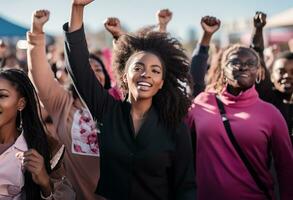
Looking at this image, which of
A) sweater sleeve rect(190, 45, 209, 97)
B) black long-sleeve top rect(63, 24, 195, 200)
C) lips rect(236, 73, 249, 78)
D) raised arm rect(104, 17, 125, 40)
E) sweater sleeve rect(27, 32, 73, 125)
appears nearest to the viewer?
black long-sleeve top rect(63, 24, 195, 200)

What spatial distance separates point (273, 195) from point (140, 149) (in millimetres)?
1193

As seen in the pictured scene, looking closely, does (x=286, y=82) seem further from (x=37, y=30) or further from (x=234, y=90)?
(x=37, y=30)

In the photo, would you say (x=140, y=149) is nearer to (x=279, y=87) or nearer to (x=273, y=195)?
(x=273, y=195)

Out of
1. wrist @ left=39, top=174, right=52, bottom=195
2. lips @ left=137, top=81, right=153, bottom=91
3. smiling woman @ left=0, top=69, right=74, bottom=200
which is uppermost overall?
lips @ left=137, top=81, right=153, bottom=91

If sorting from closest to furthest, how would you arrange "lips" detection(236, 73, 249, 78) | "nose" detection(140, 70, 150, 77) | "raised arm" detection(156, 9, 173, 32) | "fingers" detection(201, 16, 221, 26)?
1. "nose" detection(140, 70, 150, 77)
2. "lips" detection(236, 73, 249, 78)
3. "fingers" detection(201, 16, 221, 26)
4. "raised arm" detection(156, 9, 173, 32)

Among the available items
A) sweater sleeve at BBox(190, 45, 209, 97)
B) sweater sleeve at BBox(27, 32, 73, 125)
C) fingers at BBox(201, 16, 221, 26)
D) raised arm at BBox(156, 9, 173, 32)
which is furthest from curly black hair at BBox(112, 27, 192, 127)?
raised arm at BBox(156, 9, 173, 32)

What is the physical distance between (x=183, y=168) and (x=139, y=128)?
0.30m

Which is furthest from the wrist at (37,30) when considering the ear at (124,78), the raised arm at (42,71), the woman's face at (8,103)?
the ear at (124,78)

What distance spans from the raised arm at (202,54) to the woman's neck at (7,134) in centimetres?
162

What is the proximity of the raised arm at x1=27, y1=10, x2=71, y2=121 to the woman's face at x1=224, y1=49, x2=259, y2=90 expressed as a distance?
1080 mm

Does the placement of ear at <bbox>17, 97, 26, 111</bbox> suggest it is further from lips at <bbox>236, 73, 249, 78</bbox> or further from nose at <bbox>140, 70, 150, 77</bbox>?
lips at <bbox>236, 73, 249, 78</bbox>

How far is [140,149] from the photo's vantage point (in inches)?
103

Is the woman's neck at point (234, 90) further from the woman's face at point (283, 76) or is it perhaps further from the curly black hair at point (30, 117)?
the curly black hair at point (30, 117)

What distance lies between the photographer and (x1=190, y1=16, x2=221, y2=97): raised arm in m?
3.79
